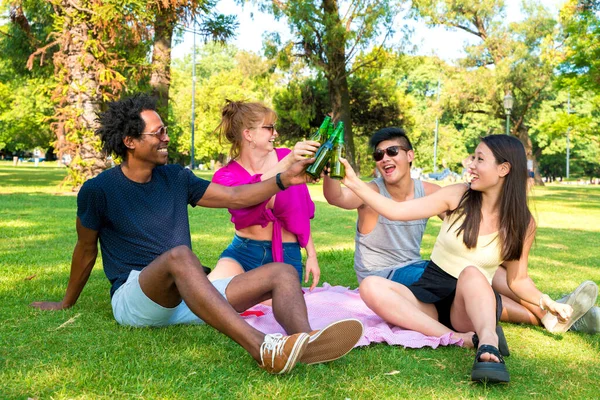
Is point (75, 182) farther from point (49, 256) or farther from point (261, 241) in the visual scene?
point (261, 241)

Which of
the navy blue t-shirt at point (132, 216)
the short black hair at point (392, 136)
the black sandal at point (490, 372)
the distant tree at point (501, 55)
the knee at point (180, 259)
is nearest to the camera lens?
the black sandal at point (490, 372)

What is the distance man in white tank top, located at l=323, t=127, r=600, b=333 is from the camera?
4.65m

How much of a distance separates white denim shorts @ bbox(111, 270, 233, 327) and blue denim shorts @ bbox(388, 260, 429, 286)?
1.37m

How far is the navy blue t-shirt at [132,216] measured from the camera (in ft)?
13.2

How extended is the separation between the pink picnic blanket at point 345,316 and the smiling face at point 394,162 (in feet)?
3.37

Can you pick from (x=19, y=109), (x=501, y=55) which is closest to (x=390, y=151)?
(x=501, y=55)

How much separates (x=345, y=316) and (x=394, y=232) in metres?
0.76

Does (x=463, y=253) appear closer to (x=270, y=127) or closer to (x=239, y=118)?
(x=270, y=127)

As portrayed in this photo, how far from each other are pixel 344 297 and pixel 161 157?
196 cm

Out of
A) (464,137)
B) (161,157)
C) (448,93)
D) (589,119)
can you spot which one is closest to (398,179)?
(161,157)

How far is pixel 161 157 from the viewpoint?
4.11 m

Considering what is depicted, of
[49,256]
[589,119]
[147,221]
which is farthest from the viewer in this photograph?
[589,119]

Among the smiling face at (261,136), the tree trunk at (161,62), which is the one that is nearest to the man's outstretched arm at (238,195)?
the smiling face at (261,136)

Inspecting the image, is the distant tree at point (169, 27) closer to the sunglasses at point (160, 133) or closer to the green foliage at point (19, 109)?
the sunglasses at point (160, 133)
